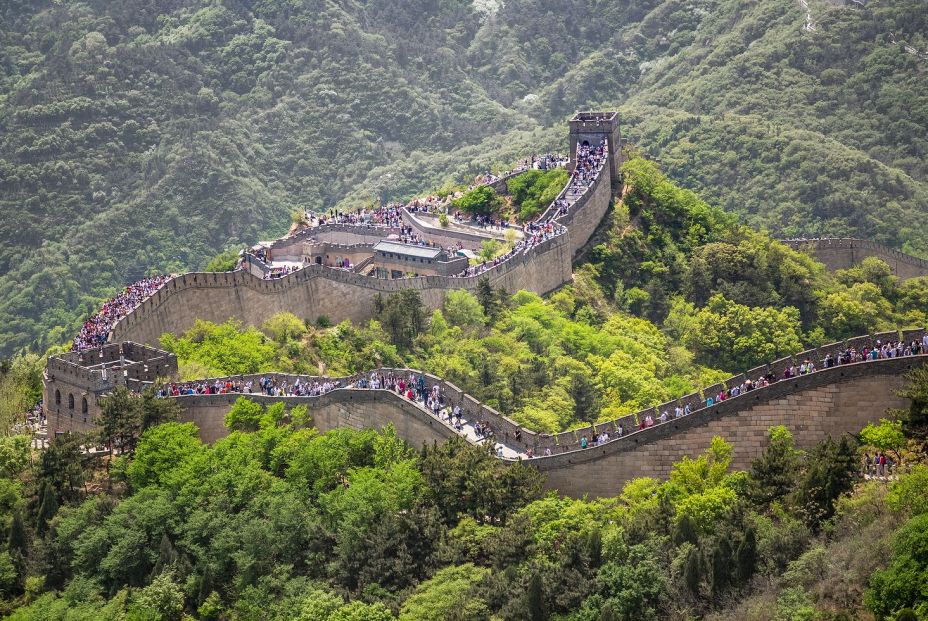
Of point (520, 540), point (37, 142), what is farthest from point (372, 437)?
point (37, 142)

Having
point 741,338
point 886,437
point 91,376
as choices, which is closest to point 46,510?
point 91,376

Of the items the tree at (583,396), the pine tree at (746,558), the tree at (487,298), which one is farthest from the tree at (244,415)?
the pine tree at (746,558)

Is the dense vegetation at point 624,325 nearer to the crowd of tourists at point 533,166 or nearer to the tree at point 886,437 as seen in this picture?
the crowd of tourists at point 533,166

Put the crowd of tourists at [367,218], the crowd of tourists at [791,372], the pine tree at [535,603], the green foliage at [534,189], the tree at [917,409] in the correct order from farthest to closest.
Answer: the green foliage at [534,189] → the crowd of tourists at [367,218] → the crowd of tourists at [791,372] → the tree at [917,409] → the pine tree at [535,603]

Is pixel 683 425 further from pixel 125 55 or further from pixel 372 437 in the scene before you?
pixel 125 55

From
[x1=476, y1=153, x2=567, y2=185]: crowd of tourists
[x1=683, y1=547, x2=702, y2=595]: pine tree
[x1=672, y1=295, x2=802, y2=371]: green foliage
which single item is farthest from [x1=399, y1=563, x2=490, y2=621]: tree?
[x1=476, y1=153, x2=567, y2=185]: crowd of tourists

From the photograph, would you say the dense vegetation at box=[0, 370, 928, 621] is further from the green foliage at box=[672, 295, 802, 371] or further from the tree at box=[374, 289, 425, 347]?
the green foliage at box=[672, 295, 802, 371]
